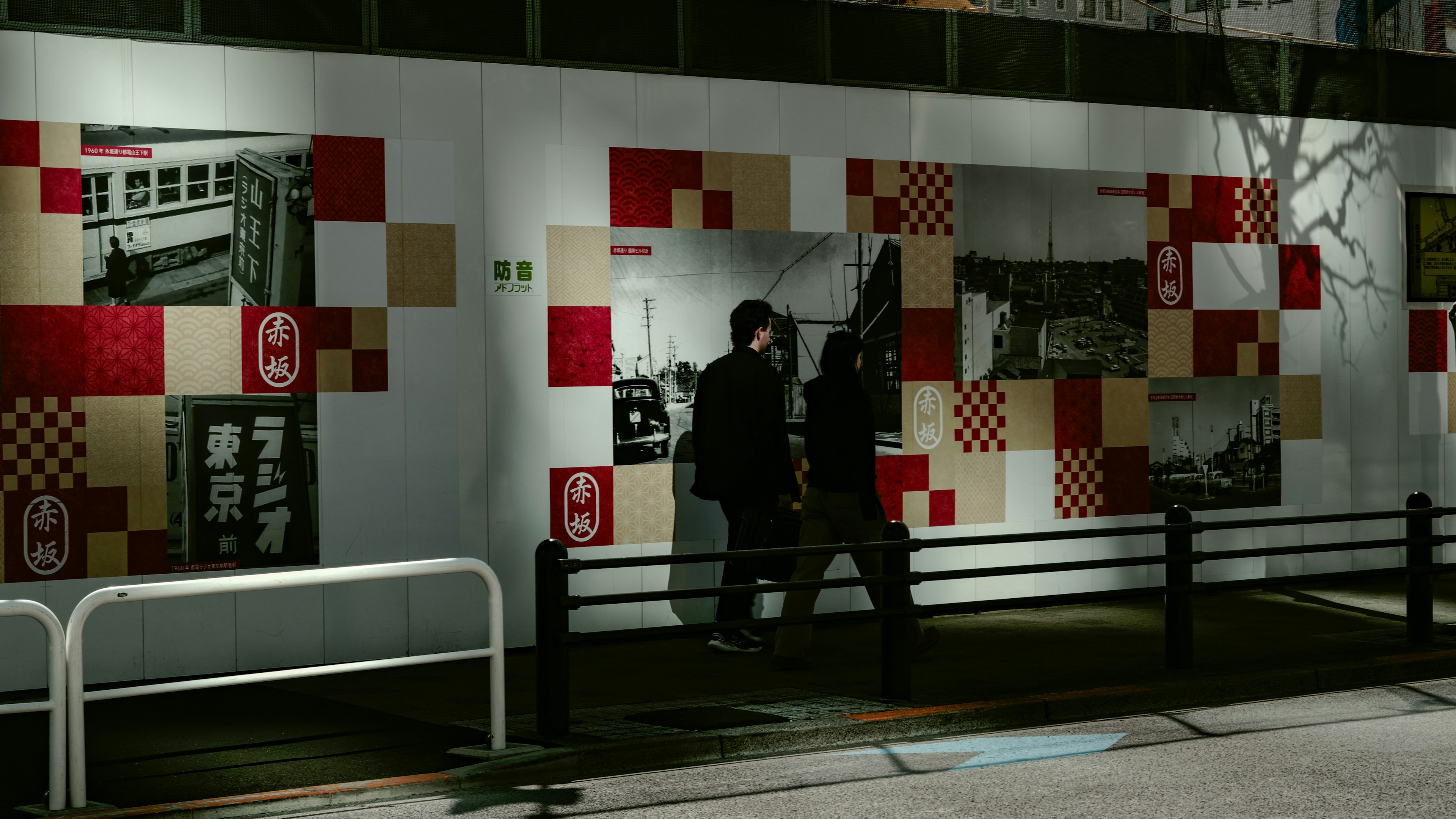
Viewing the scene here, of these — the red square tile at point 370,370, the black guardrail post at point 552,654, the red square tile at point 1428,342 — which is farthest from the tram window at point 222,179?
the red square tile at point 1428,342

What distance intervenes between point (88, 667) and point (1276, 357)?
8.97 meters

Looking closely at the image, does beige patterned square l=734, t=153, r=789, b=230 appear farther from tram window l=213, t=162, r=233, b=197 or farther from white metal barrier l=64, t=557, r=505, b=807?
white metal barrier l=64, t=557, r=505, b=807

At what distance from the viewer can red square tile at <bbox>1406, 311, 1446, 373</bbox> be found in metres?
12.5

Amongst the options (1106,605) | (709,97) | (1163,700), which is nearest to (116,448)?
(709,97)

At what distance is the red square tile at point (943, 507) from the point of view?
1077 cm

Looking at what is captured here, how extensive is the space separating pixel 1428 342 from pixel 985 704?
7.22m

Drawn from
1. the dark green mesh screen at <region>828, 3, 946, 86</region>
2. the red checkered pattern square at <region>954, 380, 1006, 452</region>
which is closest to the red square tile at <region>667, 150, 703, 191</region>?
the dark green mesh screen at <region>828, 3, 946, 86</region>

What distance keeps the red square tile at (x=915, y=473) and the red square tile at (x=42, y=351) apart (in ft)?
17.8

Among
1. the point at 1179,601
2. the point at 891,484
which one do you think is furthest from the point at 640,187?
the point at 1179,601

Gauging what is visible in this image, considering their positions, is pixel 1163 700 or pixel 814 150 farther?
pixel 814 150

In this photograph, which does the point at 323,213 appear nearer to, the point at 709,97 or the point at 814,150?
the point at 709,97

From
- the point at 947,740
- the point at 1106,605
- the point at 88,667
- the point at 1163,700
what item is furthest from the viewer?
the point at 1106,605

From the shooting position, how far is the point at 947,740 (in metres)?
6.97

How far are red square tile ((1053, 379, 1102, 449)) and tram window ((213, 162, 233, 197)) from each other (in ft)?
19.7
